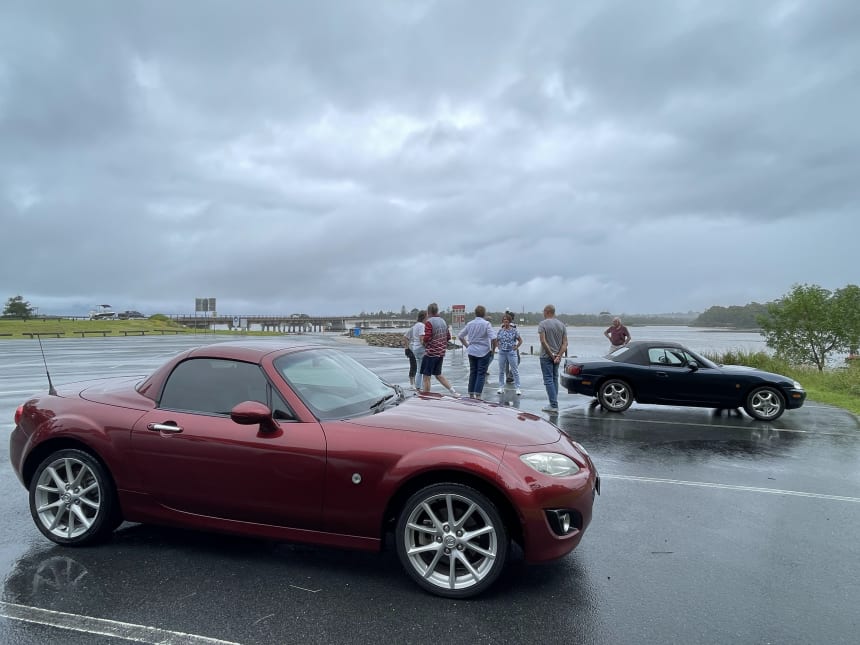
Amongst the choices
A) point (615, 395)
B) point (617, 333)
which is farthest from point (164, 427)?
point (617, 333)

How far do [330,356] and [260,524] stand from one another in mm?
1567

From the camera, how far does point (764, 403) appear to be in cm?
934

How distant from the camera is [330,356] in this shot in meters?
4.71

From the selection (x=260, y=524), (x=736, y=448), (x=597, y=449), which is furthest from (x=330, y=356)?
(x=736, y=448)

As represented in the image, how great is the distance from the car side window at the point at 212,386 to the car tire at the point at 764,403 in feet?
28.5

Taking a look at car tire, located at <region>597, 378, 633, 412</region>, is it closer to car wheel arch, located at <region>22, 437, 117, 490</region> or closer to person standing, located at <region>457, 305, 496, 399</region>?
person standing, located at <region>457, 305, 496, 399</region>

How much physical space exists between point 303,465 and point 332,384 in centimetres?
87

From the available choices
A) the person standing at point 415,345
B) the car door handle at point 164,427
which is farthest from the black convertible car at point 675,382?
the car door handle at point 164,427

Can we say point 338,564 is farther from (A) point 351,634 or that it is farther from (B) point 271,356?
(B) point 271,356

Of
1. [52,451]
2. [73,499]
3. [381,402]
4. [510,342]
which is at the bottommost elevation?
[73,499]

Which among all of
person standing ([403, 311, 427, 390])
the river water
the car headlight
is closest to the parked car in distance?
the river water

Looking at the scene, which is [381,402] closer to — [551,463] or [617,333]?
[551,463]

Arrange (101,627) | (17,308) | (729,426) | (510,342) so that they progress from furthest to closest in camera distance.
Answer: (17,308) < (510,342) < (729,426) < (101,627)

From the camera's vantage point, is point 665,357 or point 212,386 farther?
point 665,357
